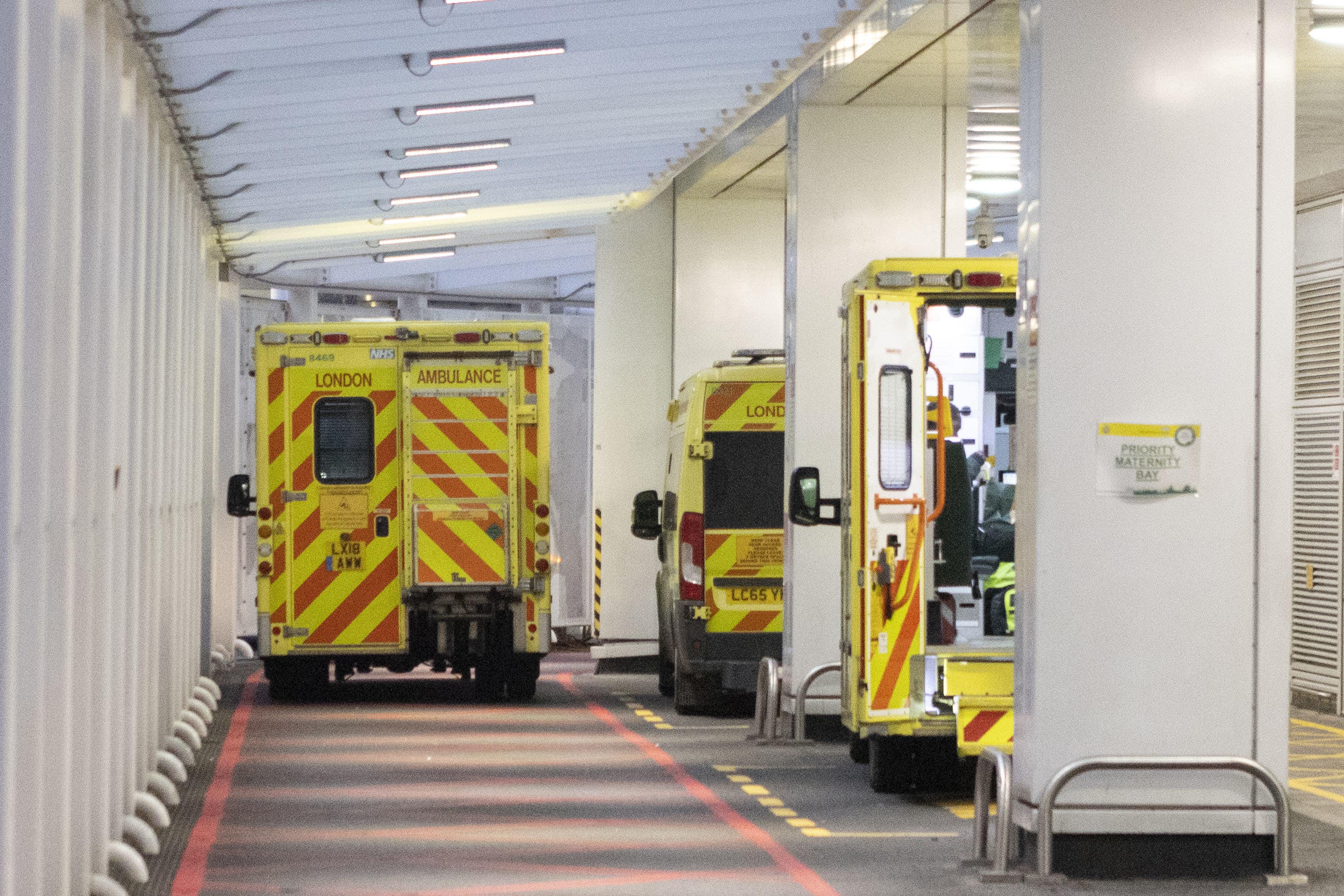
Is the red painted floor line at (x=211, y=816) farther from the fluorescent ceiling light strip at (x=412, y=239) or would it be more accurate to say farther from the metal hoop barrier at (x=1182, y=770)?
the fluorescent ceiling light strip at (x=412, y=239)

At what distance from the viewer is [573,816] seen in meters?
10.3

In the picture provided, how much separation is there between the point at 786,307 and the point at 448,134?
2836 mm

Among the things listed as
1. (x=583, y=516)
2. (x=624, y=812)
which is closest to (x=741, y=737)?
(x=624, y=812)

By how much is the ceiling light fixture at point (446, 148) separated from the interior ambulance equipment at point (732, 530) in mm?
2465

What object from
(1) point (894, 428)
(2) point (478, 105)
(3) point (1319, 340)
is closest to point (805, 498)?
(1) point (894, 428)

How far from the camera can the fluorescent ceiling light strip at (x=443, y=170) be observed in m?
16.2

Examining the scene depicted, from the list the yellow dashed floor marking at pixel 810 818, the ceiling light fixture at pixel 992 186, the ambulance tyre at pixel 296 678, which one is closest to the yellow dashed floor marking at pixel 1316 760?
the yellow dashed floor marking at pixel 810 818

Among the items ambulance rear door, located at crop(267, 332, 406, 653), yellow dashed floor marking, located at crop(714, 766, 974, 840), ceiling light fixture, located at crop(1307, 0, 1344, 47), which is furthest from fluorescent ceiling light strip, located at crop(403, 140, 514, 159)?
ceiling light fixture, located at crop(1307, 0, 1344, 47)

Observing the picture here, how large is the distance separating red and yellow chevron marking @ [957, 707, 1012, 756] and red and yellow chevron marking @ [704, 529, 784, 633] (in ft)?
15.8

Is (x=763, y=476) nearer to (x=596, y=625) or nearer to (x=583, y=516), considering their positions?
(x=596, y=625)

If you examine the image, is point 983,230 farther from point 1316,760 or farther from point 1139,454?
point 1139,454

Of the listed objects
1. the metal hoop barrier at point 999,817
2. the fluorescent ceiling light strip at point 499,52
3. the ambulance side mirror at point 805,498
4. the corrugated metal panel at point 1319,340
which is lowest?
the metal hoop barrier at point 999,817

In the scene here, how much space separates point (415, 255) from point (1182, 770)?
15.4 m

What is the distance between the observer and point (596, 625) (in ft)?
68.9
